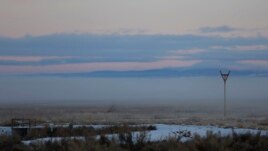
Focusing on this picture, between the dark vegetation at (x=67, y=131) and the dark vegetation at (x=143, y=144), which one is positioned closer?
the dark vegetation at (x=143, y=144)

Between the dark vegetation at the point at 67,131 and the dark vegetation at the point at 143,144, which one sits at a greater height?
the dark vegetation at the point at 67,131

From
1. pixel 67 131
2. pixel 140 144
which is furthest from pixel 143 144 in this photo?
pixel 67 131

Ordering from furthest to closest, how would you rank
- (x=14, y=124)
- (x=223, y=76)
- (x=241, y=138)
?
(x=223, y=76) < (x=14, y=124) < (x=241, y=138)

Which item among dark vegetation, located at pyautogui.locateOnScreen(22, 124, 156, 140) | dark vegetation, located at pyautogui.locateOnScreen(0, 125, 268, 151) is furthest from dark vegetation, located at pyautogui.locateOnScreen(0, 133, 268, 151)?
dark vegetation, located at pyautogui.locateOnScreen(22, 124, 156, 140)

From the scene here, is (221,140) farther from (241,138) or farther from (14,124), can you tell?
(14,124)

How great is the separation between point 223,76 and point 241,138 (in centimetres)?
1734

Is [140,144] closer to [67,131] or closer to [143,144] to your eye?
[143,144]

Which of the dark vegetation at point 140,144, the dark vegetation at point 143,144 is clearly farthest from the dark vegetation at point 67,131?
the dark vegetation at point 143,144

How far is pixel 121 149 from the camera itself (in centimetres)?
1557

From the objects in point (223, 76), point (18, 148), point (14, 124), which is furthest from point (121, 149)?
point (223, 76)

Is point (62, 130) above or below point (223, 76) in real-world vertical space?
below

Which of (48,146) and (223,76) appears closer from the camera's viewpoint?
(48,146)

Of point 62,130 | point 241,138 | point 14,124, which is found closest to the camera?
point 241,138

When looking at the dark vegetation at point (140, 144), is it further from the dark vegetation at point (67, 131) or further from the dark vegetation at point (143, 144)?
the dark vegetation at point (67, 131)
